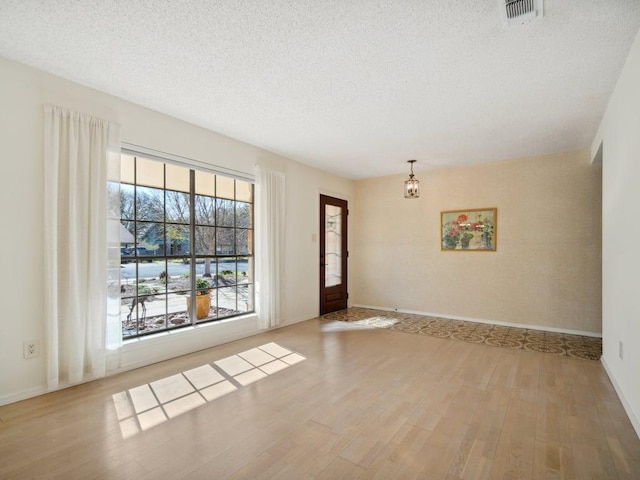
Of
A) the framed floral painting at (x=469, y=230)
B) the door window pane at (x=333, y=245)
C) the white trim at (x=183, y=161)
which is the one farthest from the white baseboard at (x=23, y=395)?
the framed floral painting at (x=469, y=230)

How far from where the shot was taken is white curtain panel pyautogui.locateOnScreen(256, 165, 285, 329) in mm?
4758

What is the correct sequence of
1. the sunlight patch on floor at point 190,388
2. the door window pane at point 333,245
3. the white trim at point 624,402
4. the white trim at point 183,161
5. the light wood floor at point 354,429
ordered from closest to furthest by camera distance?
the light wood floor at point 354,429 < the white trim at point 624,402 < the sunlight patch on floor at point 190,388 < the white trim at point 183,161 < the door window pane at point 333,245

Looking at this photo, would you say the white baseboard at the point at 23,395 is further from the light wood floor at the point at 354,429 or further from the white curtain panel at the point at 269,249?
the white curtain panel at the point at 269,249

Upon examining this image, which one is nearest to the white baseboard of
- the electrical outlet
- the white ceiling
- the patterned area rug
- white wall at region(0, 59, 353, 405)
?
white wall at region(0, 59, 353, 405)

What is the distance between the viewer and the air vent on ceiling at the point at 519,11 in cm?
192

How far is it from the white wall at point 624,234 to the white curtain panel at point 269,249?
3.87 m

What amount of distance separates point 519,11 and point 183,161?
11.3ft

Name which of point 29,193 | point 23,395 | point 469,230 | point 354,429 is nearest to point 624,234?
point 354,429

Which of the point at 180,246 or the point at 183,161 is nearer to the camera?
the point at 183,161

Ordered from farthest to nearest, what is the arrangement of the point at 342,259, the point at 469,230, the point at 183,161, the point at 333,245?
1. the point at 342,259
2. the point at 333,245
3. the point at 469,230
4. the point at 183,161

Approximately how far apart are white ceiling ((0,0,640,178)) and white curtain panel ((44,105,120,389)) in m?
0.52

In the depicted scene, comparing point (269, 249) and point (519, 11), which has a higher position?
point (519, 11)

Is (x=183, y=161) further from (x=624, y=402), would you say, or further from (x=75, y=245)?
(x=624, y=402)

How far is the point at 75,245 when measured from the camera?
2.89 metres
